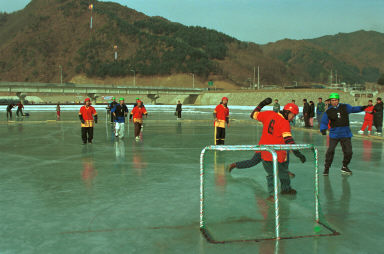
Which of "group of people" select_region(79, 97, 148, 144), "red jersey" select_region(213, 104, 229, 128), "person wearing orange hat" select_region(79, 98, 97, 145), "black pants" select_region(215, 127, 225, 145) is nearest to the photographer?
"red jersey" select_region(213, 104, 229, 128)

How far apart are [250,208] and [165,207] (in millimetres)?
1294

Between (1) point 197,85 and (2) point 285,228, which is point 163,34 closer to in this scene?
(1) point 197,85

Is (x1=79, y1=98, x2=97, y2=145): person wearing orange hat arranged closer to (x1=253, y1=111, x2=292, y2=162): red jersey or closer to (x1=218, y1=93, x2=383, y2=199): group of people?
(x1=218, y1=93, x2=383, y2=199): group of people

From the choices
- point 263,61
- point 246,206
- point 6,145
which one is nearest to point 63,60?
point 263,61

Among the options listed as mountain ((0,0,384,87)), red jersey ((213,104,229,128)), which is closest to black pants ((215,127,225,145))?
red jersey ((213,104,229,128))

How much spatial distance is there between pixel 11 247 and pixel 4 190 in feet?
10.2

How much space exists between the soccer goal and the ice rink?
0.02m

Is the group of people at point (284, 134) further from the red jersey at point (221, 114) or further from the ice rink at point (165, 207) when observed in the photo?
the red jersey at point (221, 114)

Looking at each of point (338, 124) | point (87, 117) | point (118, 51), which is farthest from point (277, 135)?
point (118, 51)

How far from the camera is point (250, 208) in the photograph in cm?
583

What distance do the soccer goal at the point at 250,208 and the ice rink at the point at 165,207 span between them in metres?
0.02

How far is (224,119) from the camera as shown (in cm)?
1247

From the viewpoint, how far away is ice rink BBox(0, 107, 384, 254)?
4.45 meters

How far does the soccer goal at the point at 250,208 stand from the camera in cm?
474
